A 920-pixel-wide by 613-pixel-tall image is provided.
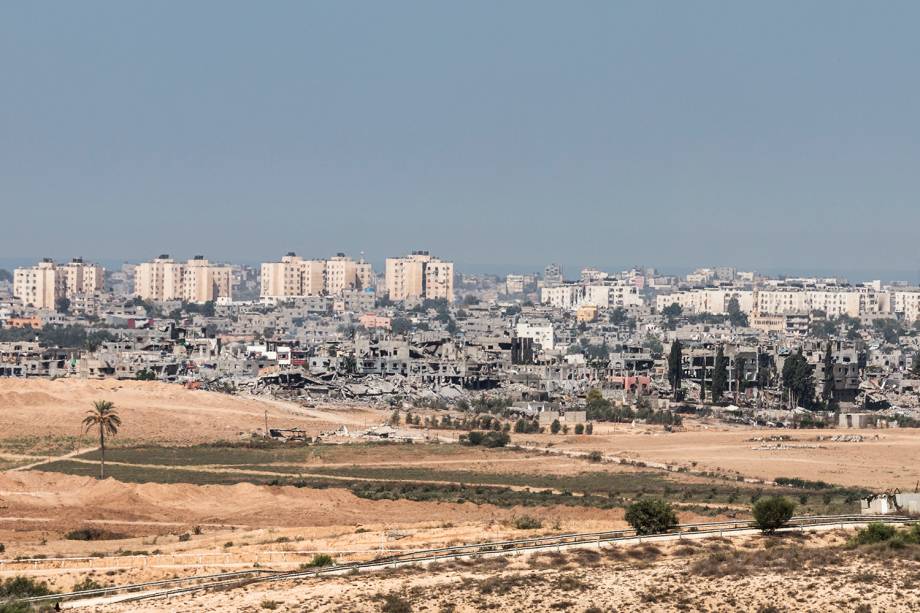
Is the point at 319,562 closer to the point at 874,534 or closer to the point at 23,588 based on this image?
the point at 23,588

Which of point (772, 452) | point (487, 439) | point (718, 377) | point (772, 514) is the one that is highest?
point (718, 377)

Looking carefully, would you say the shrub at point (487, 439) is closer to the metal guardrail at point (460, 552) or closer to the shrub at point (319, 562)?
the metal guardrail at point (460, 552)

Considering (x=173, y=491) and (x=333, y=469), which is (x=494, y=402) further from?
(x=173, y=491)

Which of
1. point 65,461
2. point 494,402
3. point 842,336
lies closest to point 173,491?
point 65,461

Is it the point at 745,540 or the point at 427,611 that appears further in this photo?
the point at 745,540

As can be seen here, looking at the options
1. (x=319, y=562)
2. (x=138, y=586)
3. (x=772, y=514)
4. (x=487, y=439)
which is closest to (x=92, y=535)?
(x=319, y=562)

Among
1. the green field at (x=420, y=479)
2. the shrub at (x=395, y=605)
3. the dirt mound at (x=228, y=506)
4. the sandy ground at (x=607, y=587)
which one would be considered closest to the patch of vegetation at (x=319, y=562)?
the sandy ground at (x=607, y=587)
